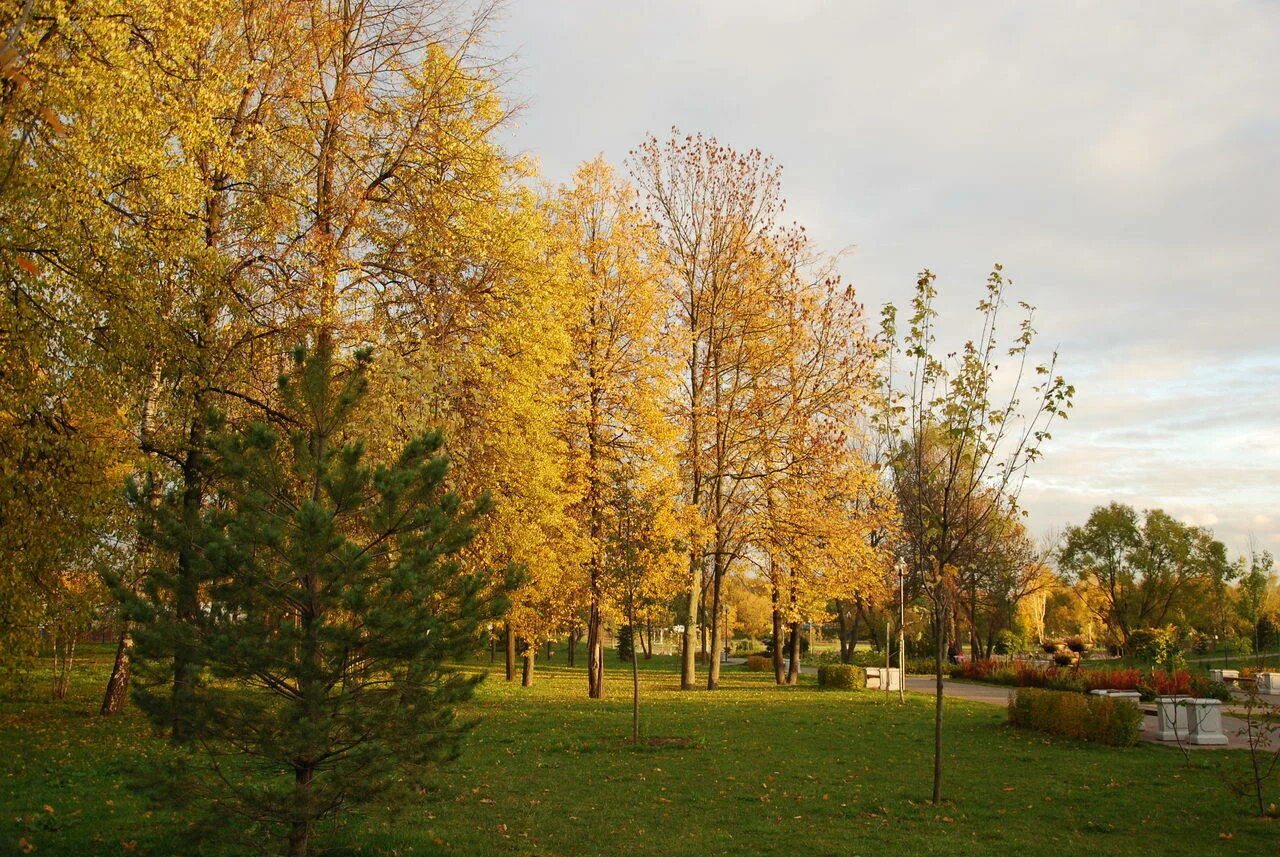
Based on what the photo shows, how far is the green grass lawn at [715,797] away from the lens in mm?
7875

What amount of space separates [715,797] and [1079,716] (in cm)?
802

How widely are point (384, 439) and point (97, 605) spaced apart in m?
3.92

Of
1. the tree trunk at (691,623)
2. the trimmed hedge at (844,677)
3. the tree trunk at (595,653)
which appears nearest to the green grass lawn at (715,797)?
the tree trunk at (595,653)

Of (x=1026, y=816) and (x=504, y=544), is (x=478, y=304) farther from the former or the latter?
(x=1026, y=816)

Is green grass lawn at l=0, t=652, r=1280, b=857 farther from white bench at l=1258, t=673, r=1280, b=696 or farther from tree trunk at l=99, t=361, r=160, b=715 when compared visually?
white bench at l=1258, t=673, r=1280, b=696

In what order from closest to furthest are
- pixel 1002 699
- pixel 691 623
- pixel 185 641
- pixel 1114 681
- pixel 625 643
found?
1. pixel 185 641
2. pixel 1114 681
3. pixel 1002 699
4. pixel 691 623
5. pixel 625 643

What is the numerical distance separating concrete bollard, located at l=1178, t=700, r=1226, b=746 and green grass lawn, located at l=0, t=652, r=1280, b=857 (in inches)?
35.0

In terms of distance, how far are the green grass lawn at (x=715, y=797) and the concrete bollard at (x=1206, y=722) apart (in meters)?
0.89

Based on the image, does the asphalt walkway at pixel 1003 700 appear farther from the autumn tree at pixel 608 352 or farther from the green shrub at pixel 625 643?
the green shrub at pixel 625 643

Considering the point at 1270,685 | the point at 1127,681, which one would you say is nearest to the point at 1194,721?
the point at 1127,681

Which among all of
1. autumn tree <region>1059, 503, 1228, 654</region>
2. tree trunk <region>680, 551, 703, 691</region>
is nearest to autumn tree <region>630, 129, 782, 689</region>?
tree trunk <region>680, 551, 703, 691</region>

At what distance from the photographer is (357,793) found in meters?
6.09

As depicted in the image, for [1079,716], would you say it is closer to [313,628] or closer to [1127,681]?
[1127,681]

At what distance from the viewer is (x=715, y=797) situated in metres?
10.2
